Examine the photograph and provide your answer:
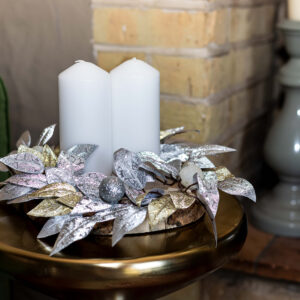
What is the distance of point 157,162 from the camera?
2.18 ft

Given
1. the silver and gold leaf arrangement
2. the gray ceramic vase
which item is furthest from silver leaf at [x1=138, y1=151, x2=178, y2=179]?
the gray ceramic vase

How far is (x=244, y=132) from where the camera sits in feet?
4.43

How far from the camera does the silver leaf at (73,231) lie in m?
0.55

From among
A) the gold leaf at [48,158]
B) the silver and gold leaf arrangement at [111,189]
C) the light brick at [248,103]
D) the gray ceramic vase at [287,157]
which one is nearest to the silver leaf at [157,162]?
the silver and gold leaf arrangement at [111,189]

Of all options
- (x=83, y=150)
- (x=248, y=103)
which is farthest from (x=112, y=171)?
(x=248, y=103)

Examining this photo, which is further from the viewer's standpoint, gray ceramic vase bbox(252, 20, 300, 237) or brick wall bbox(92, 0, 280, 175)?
gray ceramic vase bbox(252, 20, 300, 237)

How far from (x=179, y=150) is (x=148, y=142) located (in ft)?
0.25

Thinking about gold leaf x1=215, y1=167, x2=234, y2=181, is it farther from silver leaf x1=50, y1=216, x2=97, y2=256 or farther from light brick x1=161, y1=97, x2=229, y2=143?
light brick x1=161, y1=97, x2=229, y2=143

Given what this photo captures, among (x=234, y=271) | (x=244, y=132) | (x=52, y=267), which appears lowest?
(x=234, y=271)

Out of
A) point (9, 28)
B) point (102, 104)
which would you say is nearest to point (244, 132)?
point (9, 28)

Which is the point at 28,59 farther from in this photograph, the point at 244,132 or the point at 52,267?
the point at 52,267

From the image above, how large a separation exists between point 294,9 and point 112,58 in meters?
Result: 0.47

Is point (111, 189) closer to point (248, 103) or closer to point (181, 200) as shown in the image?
point (181, 200)

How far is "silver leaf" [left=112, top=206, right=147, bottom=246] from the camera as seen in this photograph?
1.82ft
